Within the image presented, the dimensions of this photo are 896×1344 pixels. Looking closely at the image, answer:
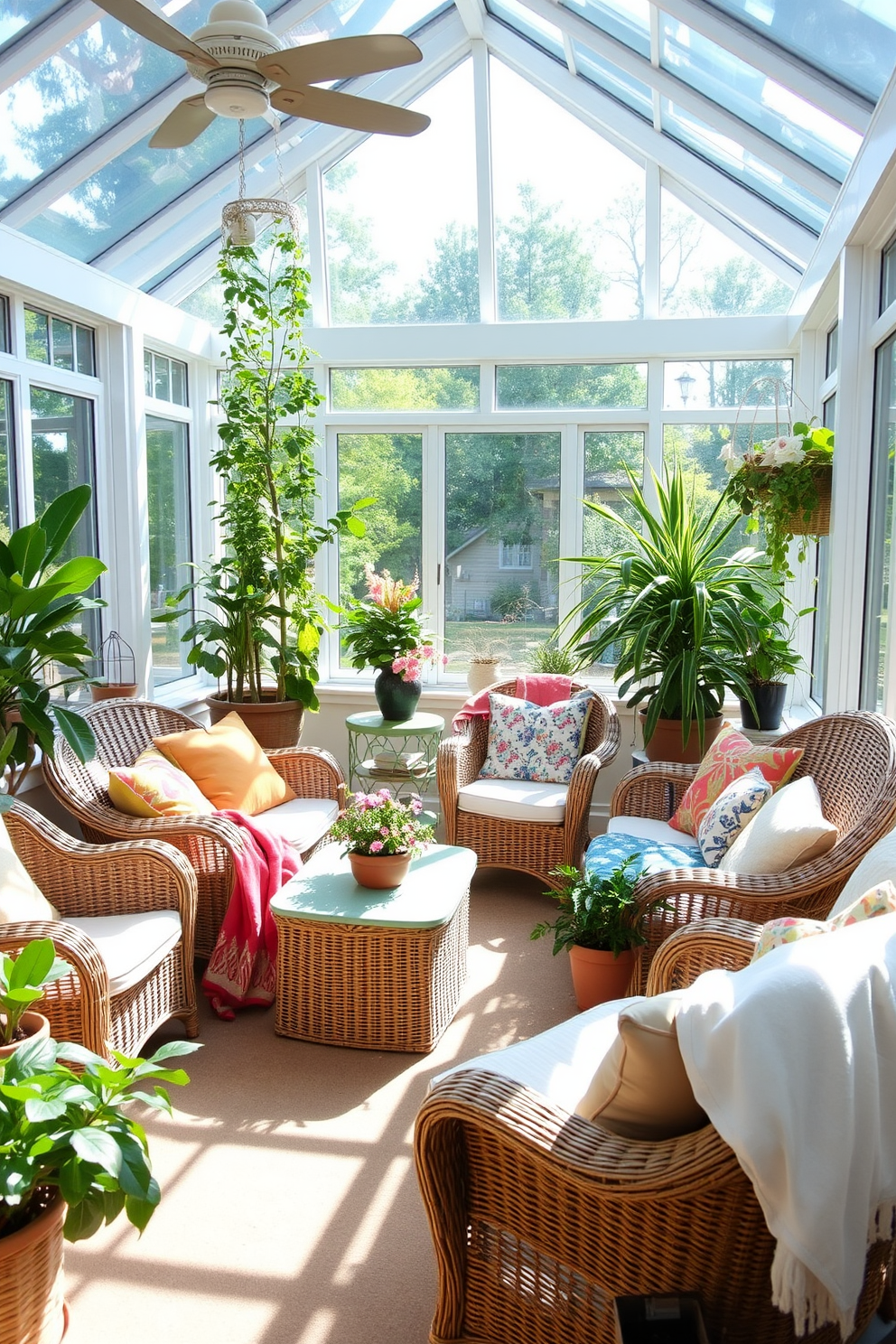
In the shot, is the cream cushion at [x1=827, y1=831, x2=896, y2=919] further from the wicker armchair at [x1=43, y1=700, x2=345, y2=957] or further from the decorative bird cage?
the decorative bird cage

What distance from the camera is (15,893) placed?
105 inches

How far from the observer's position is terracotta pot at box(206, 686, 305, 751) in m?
4.76

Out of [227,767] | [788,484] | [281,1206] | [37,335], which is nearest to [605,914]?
[281,1206]

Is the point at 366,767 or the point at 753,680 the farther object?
the point at 366,767

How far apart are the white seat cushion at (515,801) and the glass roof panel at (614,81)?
3.15 meters

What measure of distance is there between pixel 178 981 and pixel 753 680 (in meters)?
2.61

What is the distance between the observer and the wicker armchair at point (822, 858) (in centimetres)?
267

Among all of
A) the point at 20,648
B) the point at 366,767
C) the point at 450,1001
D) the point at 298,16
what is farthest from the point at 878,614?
Result: the point at 298,16

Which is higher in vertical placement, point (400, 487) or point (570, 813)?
point (400, 487)

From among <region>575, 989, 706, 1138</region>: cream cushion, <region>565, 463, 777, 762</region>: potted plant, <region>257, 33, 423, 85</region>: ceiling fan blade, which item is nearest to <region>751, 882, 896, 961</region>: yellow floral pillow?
<region>575, 989, 706, 1138</region>: cream cushion

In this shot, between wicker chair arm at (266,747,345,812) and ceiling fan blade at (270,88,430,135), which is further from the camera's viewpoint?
wicker chair arm at (266,747,345,812)

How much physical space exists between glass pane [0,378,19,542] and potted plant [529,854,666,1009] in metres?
2.47

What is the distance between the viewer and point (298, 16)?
165 inches

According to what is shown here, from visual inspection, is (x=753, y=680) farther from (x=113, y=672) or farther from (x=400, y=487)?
(x=113, y=672)
